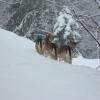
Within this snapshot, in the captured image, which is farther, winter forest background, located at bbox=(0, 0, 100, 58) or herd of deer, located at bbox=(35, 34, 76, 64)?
winter forest background, located at bbox=(0, 0, 100, 58)

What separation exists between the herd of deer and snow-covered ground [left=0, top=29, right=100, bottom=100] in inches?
103

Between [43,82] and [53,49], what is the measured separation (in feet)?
13.7

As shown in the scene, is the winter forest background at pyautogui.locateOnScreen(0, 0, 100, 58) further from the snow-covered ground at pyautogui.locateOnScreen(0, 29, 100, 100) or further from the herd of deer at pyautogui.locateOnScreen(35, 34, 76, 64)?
the snow-covered ground at pyautogui.locateOnScreen(0, 29, 100, 100)

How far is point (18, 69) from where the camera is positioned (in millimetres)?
4922

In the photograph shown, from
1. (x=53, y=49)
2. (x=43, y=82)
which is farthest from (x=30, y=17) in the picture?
(x=43, y=82)

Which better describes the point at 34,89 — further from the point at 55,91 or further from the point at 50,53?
the point at 50,53

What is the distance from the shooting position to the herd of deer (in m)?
8.38

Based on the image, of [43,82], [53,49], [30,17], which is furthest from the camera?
[30,17]

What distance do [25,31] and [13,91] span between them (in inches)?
648

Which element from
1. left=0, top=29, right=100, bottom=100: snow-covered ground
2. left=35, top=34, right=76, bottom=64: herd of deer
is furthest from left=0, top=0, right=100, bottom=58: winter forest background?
left=0, top=29, right=100, bottom=100: snow-covered ground

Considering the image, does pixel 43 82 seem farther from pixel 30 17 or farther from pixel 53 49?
pixel 30 17

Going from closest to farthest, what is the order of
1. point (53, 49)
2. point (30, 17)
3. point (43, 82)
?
point (43, 82), point (53, 49), point (30, 17)

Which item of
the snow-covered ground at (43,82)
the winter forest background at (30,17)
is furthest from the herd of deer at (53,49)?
the winter forest background at (30,17)

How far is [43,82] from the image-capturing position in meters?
4.42
